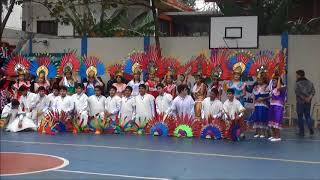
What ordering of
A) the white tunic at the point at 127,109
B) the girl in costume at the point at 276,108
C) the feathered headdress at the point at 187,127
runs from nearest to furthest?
the girl in costume at the point at 276,108
the feathered headdress at the point at 187,127
the white tunic at the point at 127,109

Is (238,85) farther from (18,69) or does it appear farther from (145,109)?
(18,69)

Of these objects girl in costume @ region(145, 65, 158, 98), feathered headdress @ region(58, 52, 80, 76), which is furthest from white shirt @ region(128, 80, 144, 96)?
feathered headdress @ region(58, 52, 80, 76)

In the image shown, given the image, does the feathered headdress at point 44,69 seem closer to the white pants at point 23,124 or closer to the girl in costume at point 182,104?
the white pants at point 23,124

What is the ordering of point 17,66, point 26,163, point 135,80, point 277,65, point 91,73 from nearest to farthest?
point 26,163 < point 277,65 < point 135,80 < point 91,73 < point 17,66

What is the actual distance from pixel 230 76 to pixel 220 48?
1938mm

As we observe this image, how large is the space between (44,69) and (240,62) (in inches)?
235

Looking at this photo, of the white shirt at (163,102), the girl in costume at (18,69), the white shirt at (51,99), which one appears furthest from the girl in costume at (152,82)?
the girl in costume at (18,69)

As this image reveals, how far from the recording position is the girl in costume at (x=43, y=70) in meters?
16.2

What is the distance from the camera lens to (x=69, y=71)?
1636 cm

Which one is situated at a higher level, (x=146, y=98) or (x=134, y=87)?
(x=134, y=87)

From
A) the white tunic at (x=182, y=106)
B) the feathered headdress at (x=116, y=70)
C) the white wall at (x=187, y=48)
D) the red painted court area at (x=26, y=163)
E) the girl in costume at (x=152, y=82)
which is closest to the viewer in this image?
the red painted court area at (x=26, y=163)

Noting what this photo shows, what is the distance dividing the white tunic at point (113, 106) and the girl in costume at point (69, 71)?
1339 millimetres

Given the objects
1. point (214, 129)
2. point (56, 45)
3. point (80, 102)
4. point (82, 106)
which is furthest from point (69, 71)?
point (214, 129)

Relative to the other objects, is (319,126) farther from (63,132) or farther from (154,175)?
(154,175)
